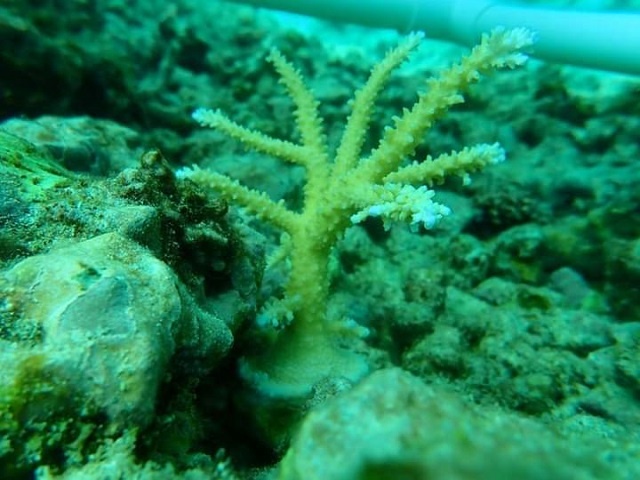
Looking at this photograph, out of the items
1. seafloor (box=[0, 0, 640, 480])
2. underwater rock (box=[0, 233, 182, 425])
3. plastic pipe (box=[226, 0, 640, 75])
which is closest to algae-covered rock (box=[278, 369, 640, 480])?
seafloor (box=[0, 0, 640, 480])

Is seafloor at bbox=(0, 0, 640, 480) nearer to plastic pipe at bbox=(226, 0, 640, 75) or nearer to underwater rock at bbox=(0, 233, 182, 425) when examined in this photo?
underwater rock at bbox=(0, 233, 182, 425)

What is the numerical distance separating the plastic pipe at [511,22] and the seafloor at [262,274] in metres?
0.30

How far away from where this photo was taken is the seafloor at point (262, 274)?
1.01 meters

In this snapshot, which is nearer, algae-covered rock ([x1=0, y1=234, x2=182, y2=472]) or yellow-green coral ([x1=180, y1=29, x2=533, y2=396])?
algae-covered rock ([x1=0, y1=234, x2=182, y2=472])

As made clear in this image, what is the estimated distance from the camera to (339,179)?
2.06 metres

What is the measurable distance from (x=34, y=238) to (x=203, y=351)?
56 cm

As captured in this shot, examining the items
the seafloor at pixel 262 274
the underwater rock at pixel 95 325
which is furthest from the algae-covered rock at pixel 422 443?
the underwater rock at pixel 95 325

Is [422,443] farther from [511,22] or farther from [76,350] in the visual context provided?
[511,22]

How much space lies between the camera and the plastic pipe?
379 centimetres

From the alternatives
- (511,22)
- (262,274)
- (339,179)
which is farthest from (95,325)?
(511,22)

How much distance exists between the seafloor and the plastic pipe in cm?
30

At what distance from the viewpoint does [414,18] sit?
4.82 metres

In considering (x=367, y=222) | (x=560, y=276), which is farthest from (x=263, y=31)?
(x=560, y=276)

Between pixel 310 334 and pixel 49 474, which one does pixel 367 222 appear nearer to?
pixel 310 334
